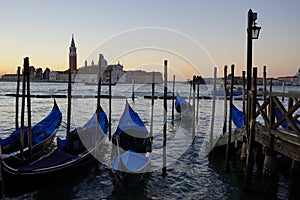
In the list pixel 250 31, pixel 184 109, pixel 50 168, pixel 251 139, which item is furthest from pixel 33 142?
pixel 184 109

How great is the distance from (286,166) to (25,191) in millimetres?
6520

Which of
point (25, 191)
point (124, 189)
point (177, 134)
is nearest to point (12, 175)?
point (25, 191)

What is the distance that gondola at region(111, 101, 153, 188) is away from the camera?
6.59m

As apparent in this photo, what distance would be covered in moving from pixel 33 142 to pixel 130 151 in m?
3.65

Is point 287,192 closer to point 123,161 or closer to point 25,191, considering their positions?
point 123,161

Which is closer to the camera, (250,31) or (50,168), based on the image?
(250,31)

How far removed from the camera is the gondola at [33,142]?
7646mm

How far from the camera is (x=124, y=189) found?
6805mm

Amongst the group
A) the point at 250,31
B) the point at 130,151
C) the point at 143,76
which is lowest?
the point at 130,151

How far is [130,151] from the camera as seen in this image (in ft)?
23.3

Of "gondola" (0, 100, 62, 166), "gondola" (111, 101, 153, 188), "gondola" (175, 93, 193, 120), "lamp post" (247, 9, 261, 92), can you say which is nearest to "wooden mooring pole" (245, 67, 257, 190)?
"lamp post" (247, 9, 261, 92)

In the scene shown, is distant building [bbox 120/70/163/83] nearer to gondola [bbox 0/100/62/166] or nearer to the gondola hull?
gondola [bbox 0/100/62/166]

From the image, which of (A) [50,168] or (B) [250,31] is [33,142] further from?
(B) [250,31]

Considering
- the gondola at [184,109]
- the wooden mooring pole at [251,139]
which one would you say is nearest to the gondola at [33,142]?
the wooden mooring pole at [251,139]
